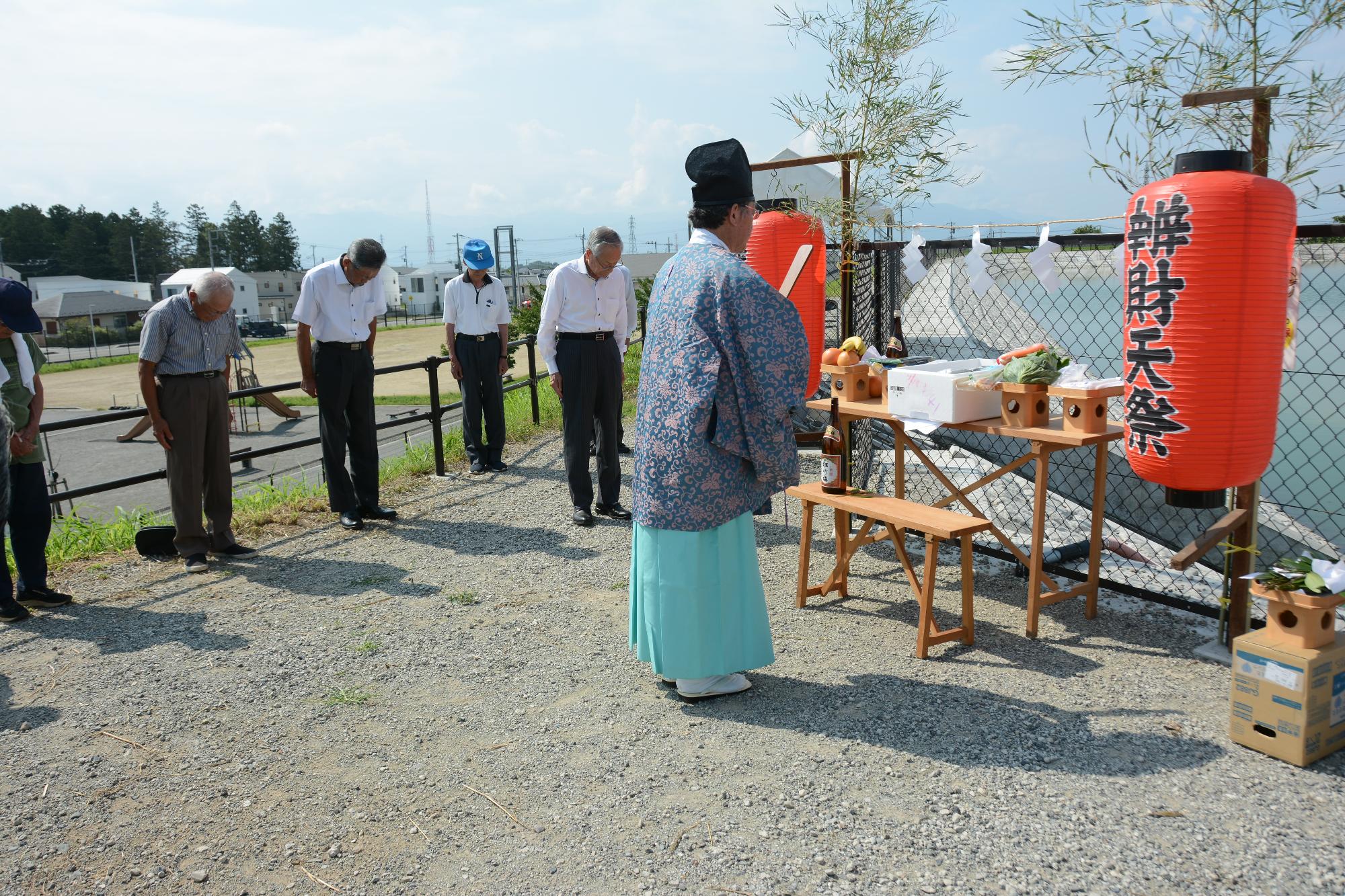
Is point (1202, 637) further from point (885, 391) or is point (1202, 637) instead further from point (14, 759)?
point (14, 759)

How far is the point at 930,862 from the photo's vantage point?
262 centimetres

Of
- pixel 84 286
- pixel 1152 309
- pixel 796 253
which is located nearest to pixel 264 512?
pixel 796 253

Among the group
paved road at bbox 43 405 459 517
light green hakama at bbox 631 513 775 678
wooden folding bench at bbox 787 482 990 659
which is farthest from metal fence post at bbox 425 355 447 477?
paved road at bbox 43 405 459 517

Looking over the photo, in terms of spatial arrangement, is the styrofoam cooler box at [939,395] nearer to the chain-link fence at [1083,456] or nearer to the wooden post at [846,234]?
the chain-link fence at [1083,456]

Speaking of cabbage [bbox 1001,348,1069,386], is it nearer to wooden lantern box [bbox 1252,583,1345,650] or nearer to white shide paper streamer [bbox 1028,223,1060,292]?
white shide paper streamer [bbox 1028,223,1060,292]

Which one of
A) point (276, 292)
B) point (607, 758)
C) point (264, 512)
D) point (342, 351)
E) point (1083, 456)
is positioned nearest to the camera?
point (607, 758)

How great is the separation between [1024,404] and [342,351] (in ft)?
13.7

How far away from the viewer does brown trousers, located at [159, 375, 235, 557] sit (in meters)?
5.32

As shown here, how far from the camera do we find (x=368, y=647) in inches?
171

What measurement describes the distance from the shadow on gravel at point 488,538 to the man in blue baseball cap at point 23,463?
2011 mm

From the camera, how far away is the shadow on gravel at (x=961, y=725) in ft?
10.3

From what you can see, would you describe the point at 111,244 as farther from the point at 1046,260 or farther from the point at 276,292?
the point at 1046,260

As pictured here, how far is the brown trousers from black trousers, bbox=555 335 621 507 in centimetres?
208

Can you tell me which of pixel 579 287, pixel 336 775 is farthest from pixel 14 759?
pixel 579 287
